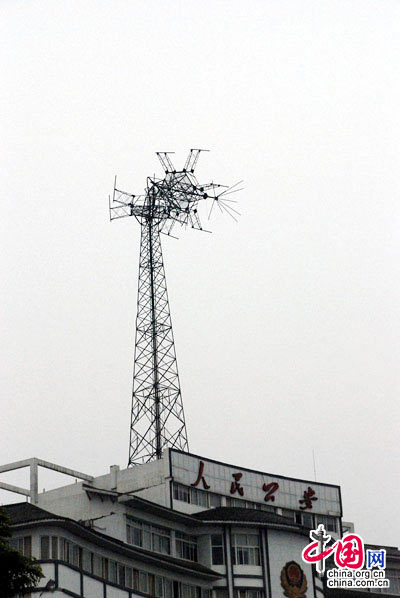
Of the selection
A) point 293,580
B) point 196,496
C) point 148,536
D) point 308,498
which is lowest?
point 293,580

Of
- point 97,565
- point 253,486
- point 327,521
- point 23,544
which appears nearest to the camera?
point 23,544

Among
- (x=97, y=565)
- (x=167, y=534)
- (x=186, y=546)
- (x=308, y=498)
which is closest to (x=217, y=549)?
(x=186, y=546)

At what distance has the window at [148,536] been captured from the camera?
69562 millimetres

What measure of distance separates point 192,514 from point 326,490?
17.0m

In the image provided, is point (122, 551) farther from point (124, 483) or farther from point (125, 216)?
point (125, 216)

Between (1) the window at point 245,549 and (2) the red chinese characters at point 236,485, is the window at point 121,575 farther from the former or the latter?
(2) the red chinese characters at point 236,485

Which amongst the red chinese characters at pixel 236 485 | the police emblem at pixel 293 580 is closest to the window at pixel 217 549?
the police emblem at pixel 293 580

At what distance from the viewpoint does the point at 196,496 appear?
78.9m

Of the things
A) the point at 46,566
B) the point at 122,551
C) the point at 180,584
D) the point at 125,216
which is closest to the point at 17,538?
the point at 46,566

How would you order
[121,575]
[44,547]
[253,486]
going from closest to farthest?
1. [44,547]
2. [121,575]
3. [253,486]

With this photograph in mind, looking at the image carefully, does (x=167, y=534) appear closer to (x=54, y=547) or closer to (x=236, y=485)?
(x=236, y=485)

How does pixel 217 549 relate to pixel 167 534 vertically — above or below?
below

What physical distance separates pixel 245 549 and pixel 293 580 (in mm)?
4136

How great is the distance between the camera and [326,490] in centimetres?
8869
